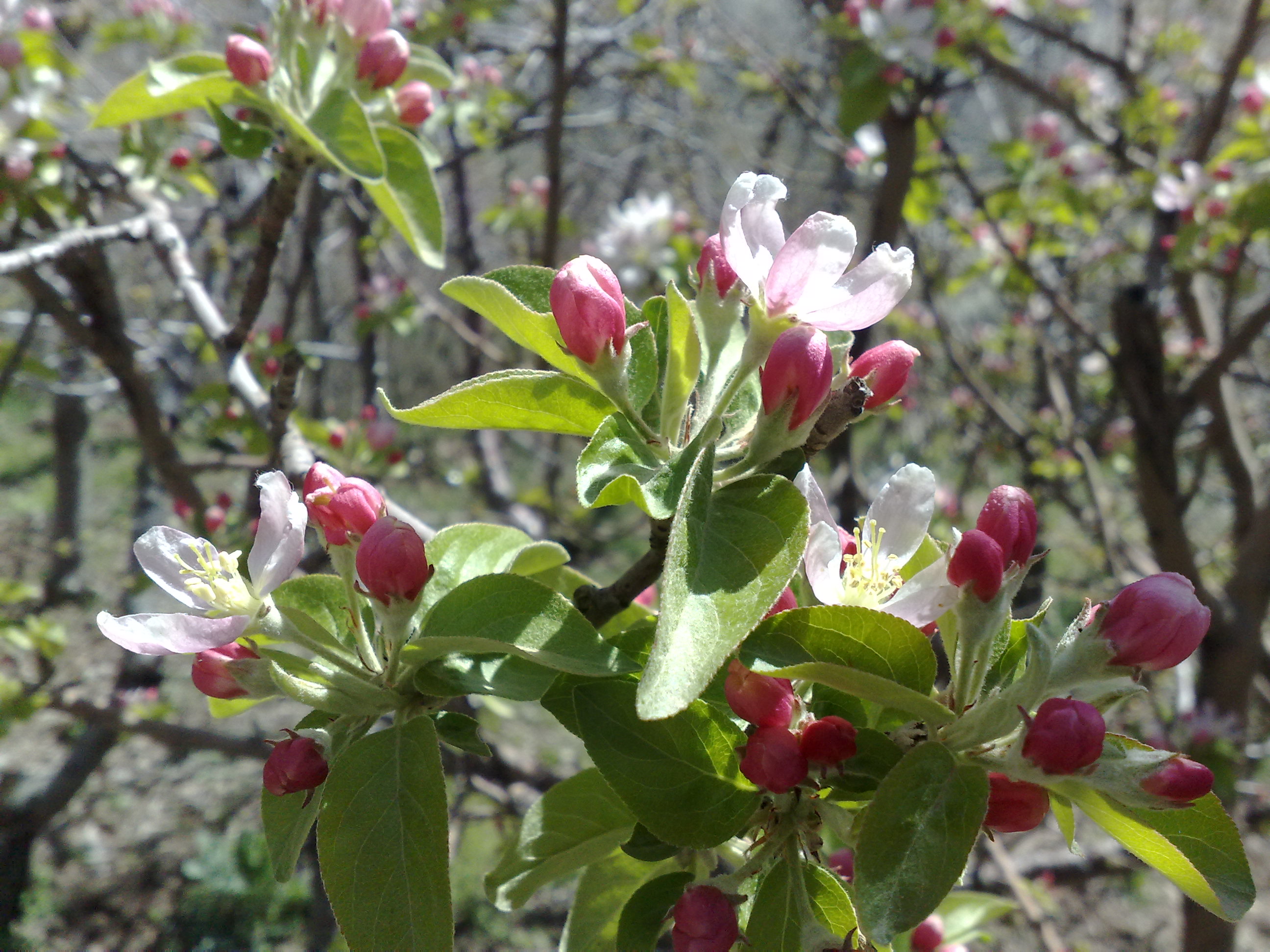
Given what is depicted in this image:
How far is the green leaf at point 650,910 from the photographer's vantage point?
2.74 ft

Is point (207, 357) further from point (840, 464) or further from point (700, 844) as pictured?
point (700, 844)

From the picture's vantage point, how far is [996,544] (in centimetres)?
77

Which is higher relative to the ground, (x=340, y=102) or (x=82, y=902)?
(x=340, y=102)

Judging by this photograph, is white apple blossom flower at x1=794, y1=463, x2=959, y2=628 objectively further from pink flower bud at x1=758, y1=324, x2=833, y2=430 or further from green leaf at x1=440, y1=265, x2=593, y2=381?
green leaf at x1=440, y1=265, x2=593, y2=381

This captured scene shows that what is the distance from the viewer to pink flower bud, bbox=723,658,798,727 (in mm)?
766

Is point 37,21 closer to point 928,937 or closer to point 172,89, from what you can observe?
point 172,89

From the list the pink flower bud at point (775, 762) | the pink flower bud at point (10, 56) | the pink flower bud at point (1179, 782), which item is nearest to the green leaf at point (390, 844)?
the pink flower bud at point (775, 762)

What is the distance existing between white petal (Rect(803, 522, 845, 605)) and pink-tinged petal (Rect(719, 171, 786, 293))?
25cm

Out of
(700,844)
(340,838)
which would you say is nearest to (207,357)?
(340,838)

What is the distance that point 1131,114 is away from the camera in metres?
3.35

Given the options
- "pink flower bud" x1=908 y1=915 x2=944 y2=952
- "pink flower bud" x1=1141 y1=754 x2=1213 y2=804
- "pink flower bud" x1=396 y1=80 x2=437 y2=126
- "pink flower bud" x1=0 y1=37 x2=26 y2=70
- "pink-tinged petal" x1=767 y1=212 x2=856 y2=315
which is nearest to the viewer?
"pink flower bud" x1=1141 y1=754 x2=1213 y2=804

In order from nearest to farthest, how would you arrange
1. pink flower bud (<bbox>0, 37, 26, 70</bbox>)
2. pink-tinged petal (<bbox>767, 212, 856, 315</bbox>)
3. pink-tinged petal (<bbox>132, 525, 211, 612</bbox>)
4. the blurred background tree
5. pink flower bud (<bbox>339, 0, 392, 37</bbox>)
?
pink-tinged petal (<bbox>767, 212, 856, 315</bbox>)
pink-tinged petal (<bbox>132, 525, 211, 612</bbox>)
pink flower bud (<bbox>339, 0, 392, 37</bbox>)
pink flower bud (<bbox>0, 37, 26, 70</bbox>)
the blurred background tree

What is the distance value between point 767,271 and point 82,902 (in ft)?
13.5

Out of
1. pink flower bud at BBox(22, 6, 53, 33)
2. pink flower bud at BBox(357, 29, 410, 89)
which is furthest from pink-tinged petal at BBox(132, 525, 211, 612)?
pink flower bud at BBox(22, 6, 53, 33)
